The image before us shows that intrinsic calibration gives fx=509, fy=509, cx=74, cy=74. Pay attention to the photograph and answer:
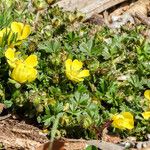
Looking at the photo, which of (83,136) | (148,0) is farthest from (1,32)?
(148,0)

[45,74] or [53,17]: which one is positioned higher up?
[53,17]

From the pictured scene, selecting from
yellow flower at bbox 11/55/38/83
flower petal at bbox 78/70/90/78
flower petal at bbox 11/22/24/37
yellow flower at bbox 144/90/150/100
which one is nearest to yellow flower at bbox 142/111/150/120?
yellow flower at bbox 144/90/150/100

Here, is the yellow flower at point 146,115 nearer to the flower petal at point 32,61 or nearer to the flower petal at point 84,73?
the flower petal at point 84,73

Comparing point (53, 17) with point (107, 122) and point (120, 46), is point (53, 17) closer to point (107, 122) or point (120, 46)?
point (120, 46)

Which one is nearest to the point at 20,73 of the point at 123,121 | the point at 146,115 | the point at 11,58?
the point at 11,58

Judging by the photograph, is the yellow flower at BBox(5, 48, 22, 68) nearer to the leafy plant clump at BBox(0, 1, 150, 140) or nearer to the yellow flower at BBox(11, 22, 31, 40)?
the leafy plant clump at BBox(0, 1, 150, 140)

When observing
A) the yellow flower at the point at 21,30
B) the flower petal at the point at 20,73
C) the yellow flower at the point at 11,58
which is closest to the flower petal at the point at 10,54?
the yellow flower at the point at 11,58
